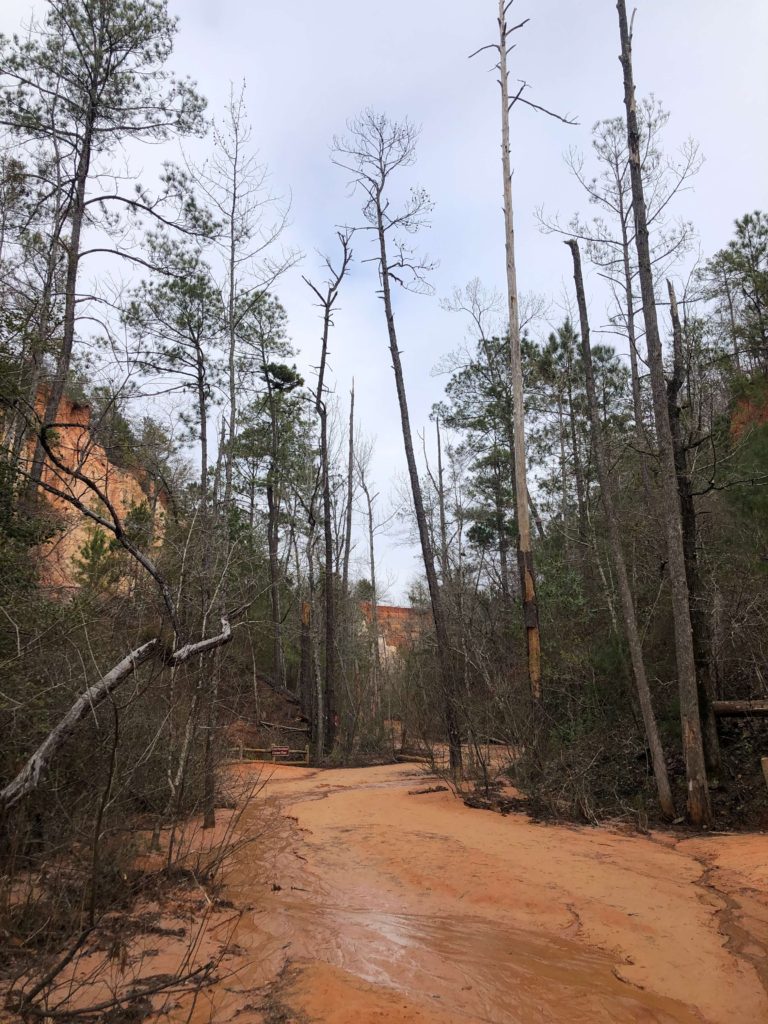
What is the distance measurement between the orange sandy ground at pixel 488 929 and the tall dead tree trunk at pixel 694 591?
196cm

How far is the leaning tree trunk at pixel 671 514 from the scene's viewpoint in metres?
9.02

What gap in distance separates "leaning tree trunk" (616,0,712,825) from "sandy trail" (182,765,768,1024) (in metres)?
0.98

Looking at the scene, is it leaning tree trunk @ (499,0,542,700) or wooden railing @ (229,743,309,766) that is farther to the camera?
wooden railing @ (229,743,309,766)

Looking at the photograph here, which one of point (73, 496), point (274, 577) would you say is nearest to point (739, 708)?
point (73, 496)

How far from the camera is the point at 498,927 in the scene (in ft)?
18.4

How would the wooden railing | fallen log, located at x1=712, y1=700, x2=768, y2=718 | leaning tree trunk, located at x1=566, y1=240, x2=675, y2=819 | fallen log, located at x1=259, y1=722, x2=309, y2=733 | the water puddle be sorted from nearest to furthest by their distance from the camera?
the water puddle < leaning tree trunk, located at x1=566, y1=240, x2=675, y2=819 < fallen log, located at x1=712, y1=700, x2=768, y2=718 < the wooden railing < fallen log, located at x1=259, y1=722, x2=309, y2=733

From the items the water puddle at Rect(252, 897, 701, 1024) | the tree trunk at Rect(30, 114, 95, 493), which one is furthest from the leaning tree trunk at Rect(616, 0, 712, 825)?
the tree trunk at Rect(30, 114, 95, 493)

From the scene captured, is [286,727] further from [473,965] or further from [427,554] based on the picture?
[473,965]

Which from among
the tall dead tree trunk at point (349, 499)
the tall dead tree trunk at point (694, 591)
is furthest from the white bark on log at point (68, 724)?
the tall dead tree trunk at point (349, 499)

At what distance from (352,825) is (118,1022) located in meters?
6.53

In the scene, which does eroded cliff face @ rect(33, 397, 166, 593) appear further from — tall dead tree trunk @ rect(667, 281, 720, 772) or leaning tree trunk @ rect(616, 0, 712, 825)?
tall dead tree trunk @ rect(667, 281, 720, 772)

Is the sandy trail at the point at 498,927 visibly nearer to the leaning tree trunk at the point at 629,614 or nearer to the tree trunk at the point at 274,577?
the leaning tree trunk at the point at 629,614

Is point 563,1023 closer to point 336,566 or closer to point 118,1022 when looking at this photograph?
point 118,1022

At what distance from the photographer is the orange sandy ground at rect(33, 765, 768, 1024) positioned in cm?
416
